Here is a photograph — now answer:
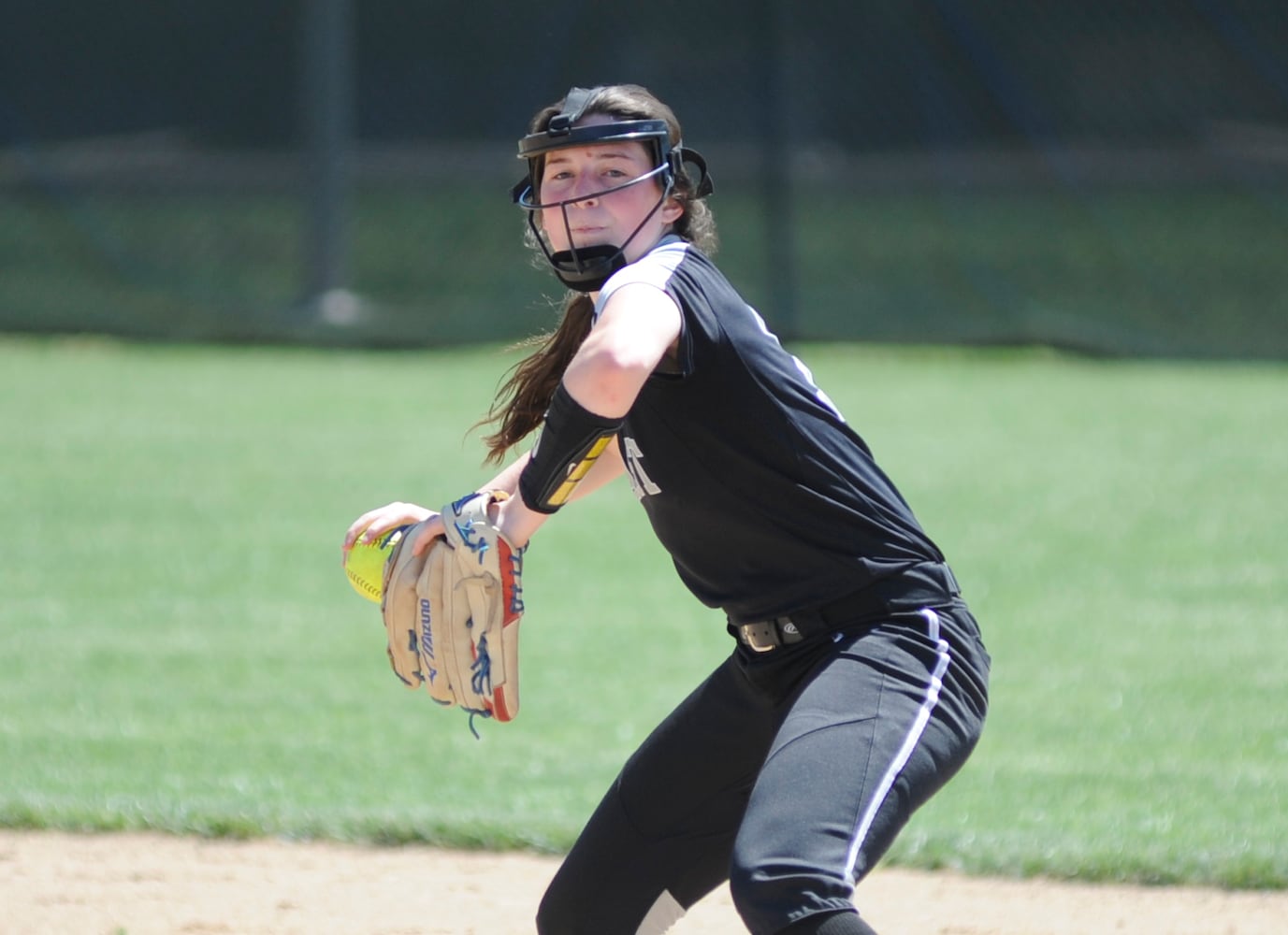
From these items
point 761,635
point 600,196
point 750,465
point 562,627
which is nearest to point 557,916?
point 761,635

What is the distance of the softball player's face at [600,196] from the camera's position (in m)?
2.85

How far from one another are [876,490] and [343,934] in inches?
69.1

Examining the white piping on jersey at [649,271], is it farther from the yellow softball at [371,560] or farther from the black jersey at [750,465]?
the yellow softball at [371,560]

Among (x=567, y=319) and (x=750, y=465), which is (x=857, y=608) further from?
(x=567, y=319)

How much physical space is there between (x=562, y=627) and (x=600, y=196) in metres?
3.86

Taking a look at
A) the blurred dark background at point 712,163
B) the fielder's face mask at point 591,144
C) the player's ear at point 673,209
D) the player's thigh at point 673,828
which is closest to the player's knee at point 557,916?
the player's thigh at point 673,828

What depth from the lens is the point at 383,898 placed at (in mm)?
4031

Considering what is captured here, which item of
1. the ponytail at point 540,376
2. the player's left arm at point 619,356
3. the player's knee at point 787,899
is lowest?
the player's knee at point 787,899

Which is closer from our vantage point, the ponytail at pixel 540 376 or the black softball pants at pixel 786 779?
the black softball pants at pixel 786 779

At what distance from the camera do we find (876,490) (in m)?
2.79

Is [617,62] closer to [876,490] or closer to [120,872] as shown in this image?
[120,872]

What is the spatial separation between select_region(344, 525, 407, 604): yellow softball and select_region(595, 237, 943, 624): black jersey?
515 millimetres

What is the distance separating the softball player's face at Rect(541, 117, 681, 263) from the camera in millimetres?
2850

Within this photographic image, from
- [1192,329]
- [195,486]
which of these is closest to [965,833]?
[195,486]
